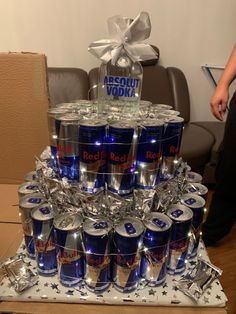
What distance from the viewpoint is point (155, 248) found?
73 cm

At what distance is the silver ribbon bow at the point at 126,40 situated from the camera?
2.48 ft

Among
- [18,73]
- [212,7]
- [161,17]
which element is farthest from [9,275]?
[212,7]

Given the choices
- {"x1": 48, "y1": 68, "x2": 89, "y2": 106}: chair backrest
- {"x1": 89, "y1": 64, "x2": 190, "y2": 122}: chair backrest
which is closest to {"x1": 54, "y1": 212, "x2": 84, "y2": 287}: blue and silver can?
{"x1": 48, "y1": 68, "x2": 89, "y2": 106}: chair backrest

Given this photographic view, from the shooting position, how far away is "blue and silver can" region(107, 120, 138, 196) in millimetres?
695

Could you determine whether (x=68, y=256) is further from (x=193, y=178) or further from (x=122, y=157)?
(x=193, y=178)

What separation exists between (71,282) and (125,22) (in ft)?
2.16

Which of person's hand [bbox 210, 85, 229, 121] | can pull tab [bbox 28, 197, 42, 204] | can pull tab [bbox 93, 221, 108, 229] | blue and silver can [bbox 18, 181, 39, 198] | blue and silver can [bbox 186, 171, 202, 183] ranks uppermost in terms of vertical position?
person's hand [bbox 210, 85, 229, 121]

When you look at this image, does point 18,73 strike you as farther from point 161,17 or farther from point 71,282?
point 161,17

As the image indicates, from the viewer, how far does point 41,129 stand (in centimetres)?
132

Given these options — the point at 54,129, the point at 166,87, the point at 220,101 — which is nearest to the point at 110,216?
the point at 54,129

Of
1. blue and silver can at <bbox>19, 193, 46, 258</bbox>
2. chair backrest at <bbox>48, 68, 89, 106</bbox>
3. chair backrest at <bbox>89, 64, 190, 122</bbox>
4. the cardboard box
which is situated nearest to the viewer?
blue and silver can at <bbox>19, 193, 46, 258</bbox>

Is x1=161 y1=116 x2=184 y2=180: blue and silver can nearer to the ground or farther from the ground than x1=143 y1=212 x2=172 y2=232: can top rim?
farther from the ground

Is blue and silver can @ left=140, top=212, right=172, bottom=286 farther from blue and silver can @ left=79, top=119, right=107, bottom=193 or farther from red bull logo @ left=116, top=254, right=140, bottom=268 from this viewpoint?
blue and silver can @ left=79, top=119, right=107, bottom=193

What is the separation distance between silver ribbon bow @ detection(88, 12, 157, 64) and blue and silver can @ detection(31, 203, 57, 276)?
42 centimetres
